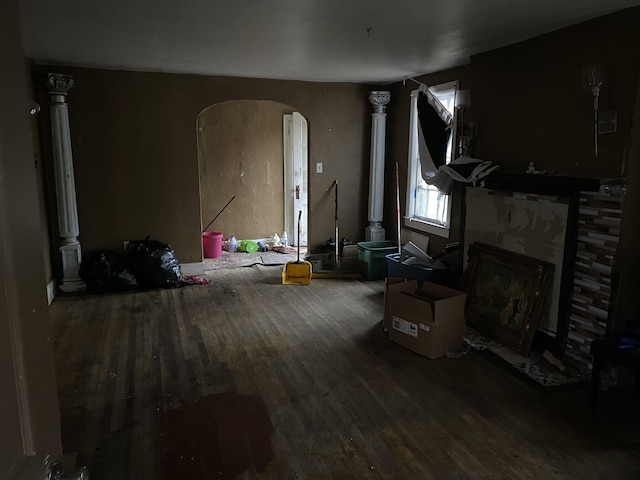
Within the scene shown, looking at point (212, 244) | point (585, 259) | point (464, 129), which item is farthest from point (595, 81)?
point (212, 244)

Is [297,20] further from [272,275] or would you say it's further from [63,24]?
[272,275]

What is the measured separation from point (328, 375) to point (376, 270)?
2549 millimetres

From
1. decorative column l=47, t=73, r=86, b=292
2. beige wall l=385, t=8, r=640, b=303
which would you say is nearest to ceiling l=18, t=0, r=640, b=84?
beige wall l=385, t=8, r=640, b=303

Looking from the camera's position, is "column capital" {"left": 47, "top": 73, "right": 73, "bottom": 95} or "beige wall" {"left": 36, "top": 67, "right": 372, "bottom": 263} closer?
"column capital" {"left": 47, "top": 73, "right": 73, "bottom": 95}

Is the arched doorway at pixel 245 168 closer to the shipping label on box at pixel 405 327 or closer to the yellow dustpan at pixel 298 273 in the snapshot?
the yellow dustpan at pixel 298 273

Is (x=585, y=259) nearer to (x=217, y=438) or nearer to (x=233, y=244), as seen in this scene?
(x=217, y=438)

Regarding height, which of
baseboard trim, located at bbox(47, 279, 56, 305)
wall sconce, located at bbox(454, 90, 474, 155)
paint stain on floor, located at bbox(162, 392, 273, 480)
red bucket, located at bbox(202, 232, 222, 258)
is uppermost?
wall sconce, located at bbox(454, 90, 474, 155)

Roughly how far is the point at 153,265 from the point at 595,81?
4364 mm

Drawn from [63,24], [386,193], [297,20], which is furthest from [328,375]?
[386,193]

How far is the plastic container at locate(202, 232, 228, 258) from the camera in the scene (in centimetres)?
668

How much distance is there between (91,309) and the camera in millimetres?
4504

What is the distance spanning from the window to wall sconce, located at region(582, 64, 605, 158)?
1665 millimetres

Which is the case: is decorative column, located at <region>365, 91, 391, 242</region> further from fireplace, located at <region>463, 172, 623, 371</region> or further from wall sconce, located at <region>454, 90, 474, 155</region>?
fireplace, located at <region>463, 172, 623, 371</region>

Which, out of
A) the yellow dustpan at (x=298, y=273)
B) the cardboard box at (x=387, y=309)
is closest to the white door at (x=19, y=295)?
the cardboard box at (x=387, y=309)
